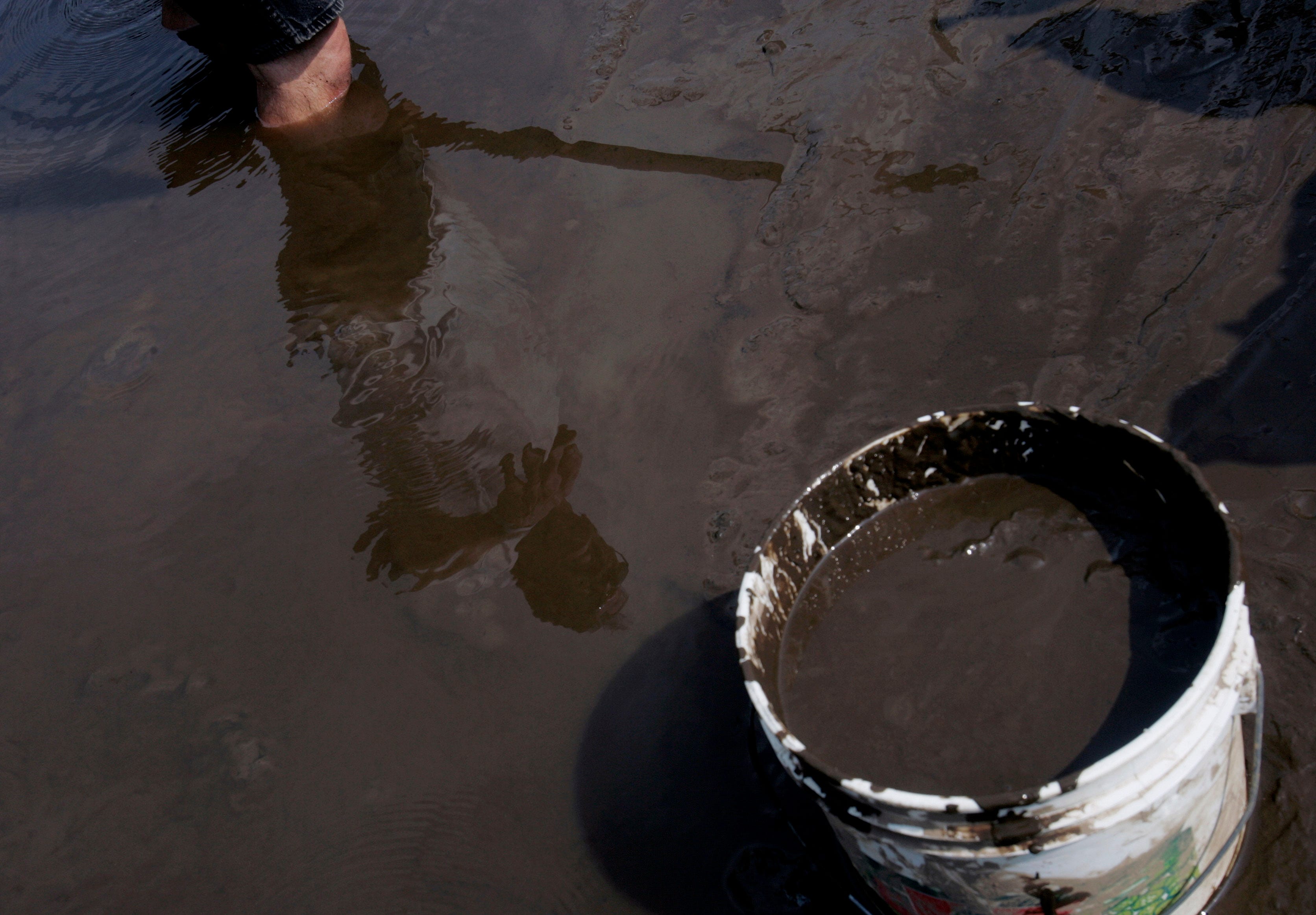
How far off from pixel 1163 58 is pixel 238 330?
295cm

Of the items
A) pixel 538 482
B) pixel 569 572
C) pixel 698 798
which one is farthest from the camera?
pixel 538 482

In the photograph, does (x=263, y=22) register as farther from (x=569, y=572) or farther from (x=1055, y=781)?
(x=1055, y=781)

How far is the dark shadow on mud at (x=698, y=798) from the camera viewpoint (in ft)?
5.61

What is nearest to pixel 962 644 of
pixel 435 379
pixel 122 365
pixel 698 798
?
pixel 698 798

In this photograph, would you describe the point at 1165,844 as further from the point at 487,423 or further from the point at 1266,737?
the point at 487,423

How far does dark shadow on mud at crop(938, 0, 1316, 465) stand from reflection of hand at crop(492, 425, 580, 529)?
1.39 m

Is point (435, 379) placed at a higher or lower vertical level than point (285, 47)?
lower

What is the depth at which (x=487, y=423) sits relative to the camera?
2.59m

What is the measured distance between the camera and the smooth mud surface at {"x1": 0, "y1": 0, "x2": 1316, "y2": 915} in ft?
6.37

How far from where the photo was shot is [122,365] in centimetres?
301

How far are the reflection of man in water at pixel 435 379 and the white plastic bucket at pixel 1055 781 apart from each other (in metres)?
0.69

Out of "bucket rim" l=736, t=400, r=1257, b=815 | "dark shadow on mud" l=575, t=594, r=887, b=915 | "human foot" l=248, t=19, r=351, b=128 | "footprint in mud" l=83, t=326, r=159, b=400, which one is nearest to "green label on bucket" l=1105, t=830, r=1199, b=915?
"bucket rim" l=736, t=400, r=1257, b=815

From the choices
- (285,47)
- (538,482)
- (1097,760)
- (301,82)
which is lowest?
(538,482)

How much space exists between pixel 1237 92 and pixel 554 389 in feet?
6.99
